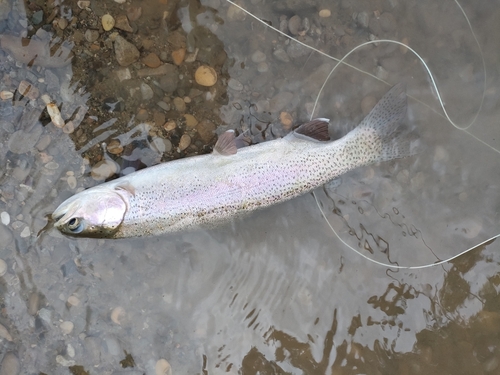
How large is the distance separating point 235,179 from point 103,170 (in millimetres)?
1053

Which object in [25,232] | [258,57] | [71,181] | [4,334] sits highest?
[258,57]

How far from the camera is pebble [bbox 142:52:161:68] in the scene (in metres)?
3.06

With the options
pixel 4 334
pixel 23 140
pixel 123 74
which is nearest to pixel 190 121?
pixel 123 74

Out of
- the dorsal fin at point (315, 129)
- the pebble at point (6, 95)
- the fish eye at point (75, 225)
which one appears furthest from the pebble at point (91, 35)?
the dorsal fin at point (315, 129)

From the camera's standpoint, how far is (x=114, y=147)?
3.07m

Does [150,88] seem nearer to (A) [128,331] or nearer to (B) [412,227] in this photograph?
(A) [128,331]

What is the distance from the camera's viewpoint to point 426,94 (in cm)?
330

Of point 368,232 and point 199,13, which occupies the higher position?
point 199,13

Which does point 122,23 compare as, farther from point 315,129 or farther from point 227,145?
point 315,129

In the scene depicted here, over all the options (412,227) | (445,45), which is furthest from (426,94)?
(412,227)

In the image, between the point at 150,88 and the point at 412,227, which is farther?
the point at 412,227

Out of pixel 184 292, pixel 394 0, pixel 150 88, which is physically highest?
pixel 394 0

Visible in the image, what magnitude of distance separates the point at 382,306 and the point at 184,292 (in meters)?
1.68

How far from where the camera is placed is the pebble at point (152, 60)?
3064 mm
